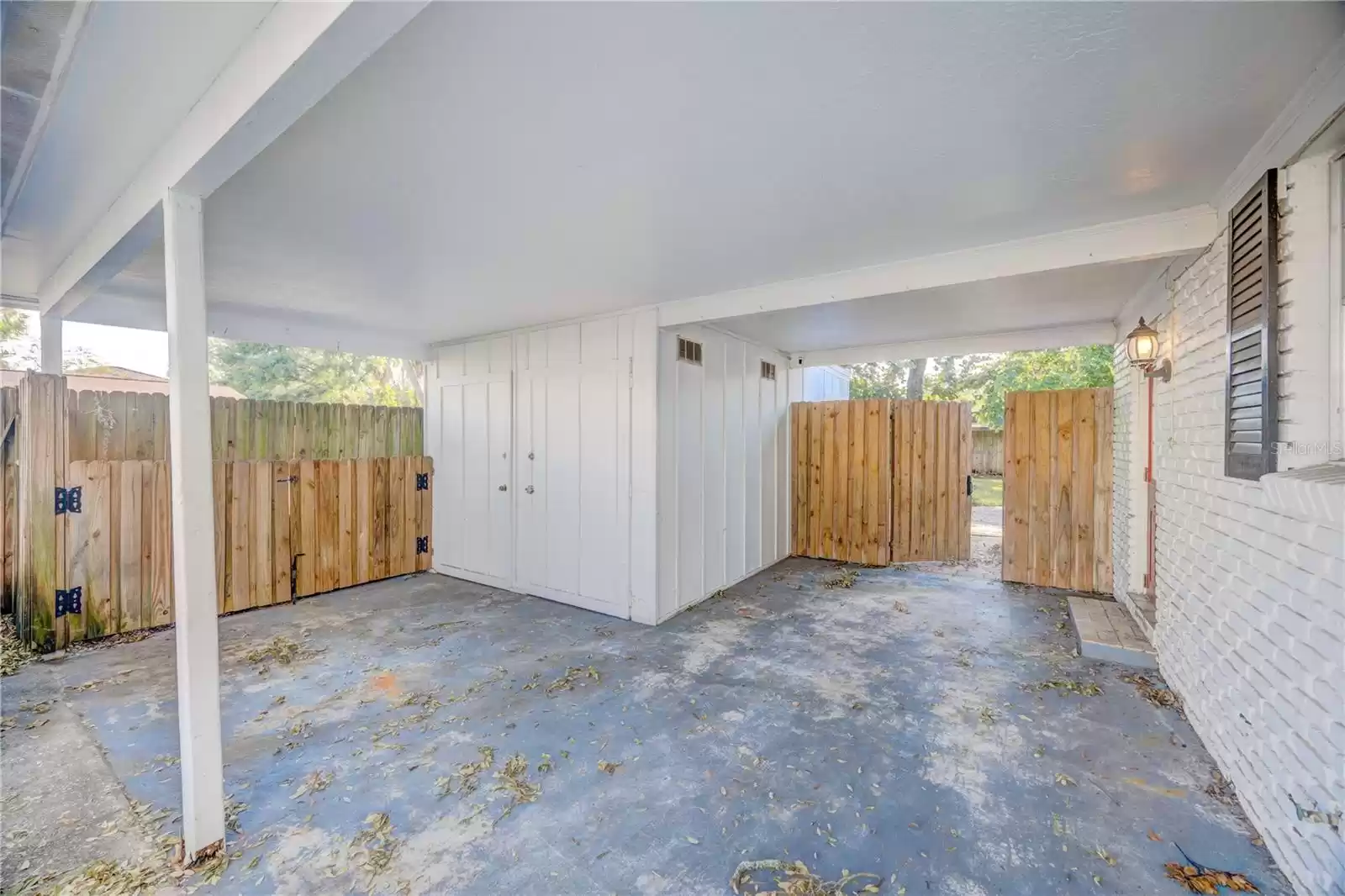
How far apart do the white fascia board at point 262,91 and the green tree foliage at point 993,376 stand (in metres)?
7.85

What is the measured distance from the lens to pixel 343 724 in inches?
112

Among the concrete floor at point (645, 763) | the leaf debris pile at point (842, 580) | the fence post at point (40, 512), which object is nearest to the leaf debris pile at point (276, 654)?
the concrete floor at point (645, 763)

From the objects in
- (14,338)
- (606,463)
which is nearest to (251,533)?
(606,463)

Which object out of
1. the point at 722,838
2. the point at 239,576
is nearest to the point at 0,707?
the point at 239,576

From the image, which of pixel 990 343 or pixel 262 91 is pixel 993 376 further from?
pixel 262 91

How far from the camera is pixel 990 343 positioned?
5594 mm

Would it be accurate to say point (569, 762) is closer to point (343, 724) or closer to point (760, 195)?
point (343, 724)

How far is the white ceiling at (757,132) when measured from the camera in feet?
4.84

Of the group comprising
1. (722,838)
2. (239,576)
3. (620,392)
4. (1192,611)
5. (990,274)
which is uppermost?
(990,274)

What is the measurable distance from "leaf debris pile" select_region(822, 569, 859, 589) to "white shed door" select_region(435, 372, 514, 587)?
330cm

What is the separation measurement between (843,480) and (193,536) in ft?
20.5

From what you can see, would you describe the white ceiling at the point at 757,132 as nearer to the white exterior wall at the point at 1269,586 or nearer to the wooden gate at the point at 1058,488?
the white exterior wall at the point at 1269,586

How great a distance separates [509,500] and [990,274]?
4521mm

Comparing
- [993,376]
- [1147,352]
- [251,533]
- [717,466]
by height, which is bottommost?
[251,533]
